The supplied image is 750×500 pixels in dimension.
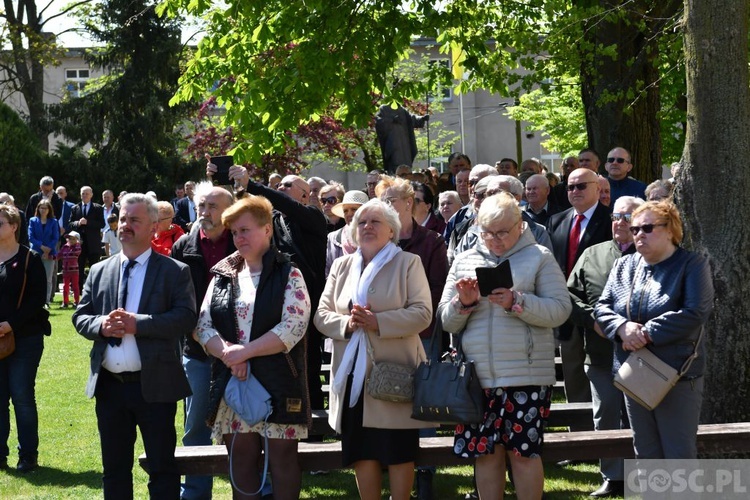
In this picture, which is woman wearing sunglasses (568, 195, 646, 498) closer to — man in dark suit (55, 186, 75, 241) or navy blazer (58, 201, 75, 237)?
man in dark suit (55, 186, 75, 241)

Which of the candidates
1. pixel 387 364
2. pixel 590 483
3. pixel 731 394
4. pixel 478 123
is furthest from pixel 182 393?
pixel 478 123

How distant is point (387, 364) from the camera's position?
6.59m

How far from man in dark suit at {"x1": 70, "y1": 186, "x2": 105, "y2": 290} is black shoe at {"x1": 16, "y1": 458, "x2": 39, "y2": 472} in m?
15.2

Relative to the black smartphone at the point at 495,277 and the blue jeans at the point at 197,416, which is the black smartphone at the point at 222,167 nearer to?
the blue jeans at the point at 197,416

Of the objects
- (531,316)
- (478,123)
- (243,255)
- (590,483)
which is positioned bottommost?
(590,483)

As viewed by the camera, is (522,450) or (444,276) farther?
(444,276)

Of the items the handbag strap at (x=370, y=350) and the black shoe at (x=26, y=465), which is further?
the black shoe at (x=26, y=465)

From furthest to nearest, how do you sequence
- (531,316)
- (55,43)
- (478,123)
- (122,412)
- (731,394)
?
(478,123), (55,43), (731,394), (122,412), (531,316)

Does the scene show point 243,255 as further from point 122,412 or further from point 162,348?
point 122,412

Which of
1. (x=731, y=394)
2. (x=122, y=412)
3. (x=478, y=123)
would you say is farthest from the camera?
(x=478, y=123)

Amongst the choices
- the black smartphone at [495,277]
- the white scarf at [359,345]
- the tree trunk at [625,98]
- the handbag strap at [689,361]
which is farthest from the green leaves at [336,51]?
the black smartphone at [495,277]

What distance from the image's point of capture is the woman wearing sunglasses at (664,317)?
20.9ft

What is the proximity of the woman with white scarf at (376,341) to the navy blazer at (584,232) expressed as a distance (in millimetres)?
2426

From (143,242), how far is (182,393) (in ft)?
3.32
